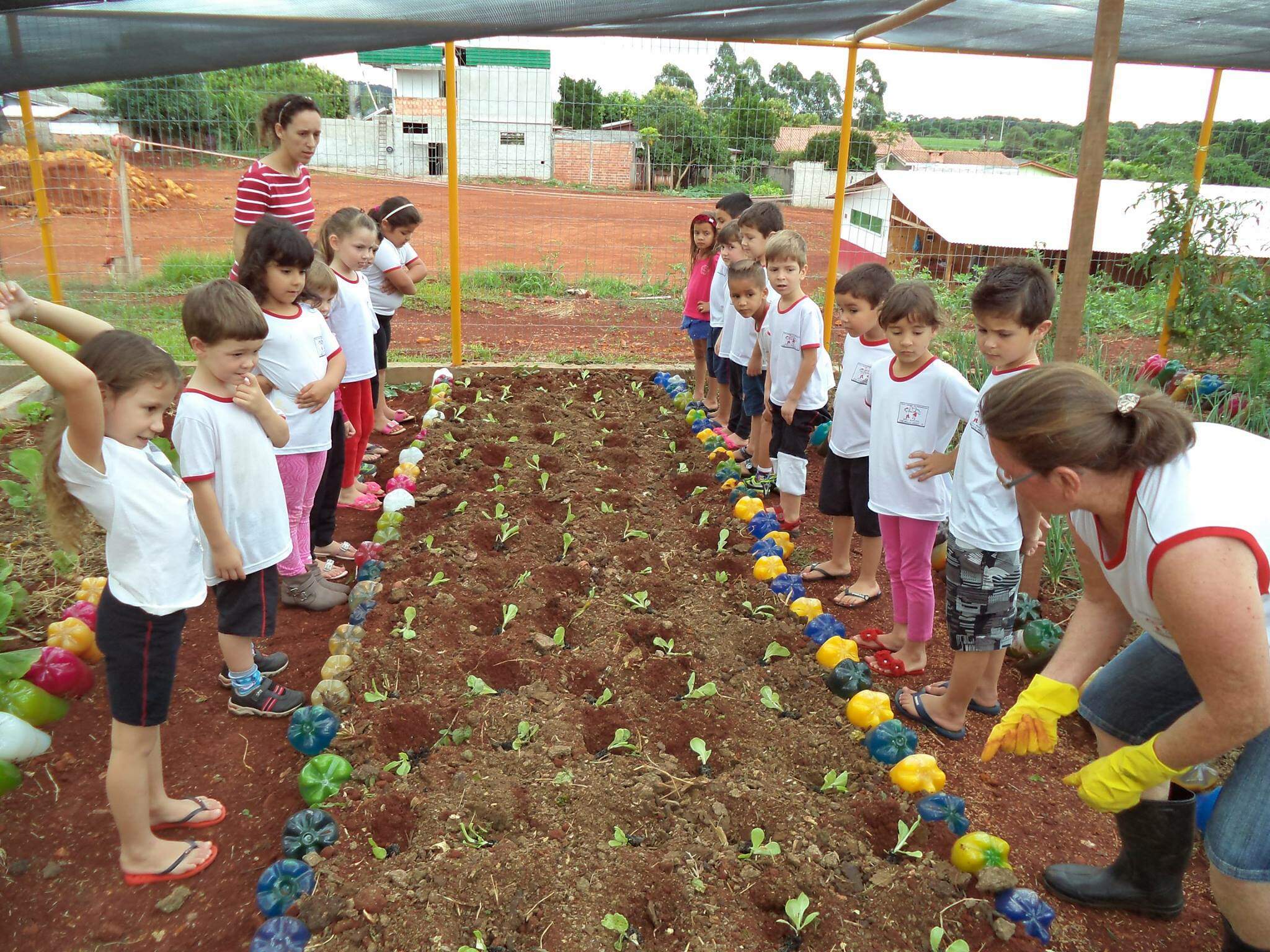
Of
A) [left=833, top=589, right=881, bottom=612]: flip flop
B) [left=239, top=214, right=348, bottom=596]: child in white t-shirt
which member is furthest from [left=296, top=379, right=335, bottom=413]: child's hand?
[left=833, top=589, right=881, bottom=612]: flip flop

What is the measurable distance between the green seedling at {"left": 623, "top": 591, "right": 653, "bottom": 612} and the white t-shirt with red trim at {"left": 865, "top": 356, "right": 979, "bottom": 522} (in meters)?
1.09

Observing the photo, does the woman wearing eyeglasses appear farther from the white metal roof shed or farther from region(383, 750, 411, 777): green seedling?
Result: the white metal roof shed

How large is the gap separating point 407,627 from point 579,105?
5.09m

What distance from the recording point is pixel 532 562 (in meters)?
4.11

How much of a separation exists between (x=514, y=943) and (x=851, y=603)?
7.53 feet

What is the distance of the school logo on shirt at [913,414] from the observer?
3.17m

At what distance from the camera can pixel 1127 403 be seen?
1.73 meters

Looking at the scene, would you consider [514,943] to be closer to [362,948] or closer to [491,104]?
[362,948]

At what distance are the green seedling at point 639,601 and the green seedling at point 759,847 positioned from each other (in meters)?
1.38

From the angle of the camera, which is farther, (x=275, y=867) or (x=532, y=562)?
(x=532, y=562)

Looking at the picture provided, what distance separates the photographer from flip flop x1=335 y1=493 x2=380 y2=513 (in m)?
4.77

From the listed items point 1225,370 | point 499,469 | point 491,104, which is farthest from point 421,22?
point 1225,370

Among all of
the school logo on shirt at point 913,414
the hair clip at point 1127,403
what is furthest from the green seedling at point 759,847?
the school logo on shirt at point 913,414

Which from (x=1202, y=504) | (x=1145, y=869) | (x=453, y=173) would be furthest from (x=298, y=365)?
(x=453, y=173)
